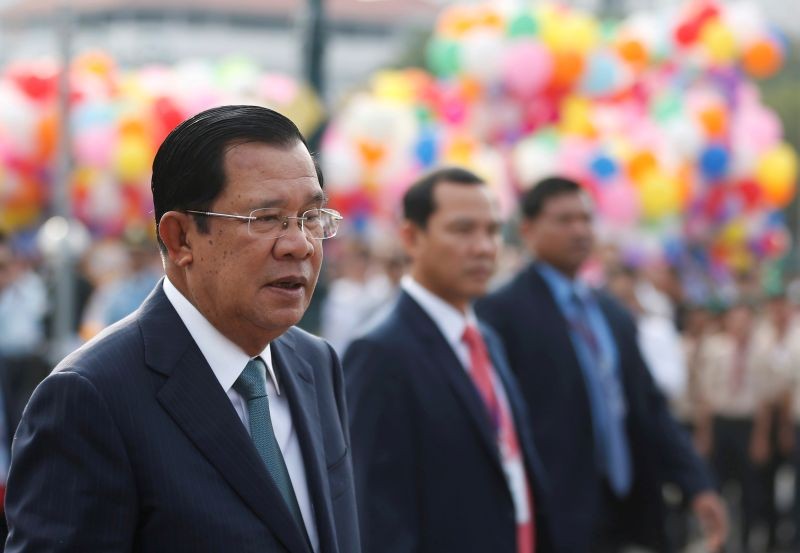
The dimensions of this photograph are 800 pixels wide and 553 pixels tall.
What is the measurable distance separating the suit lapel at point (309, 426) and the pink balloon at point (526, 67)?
14.5m

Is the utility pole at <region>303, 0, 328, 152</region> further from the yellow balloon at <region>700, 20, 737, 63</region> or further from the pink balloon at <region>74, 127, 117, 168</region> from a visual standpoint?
the yellow balloon at <region>700, 20, 737, 63</region>

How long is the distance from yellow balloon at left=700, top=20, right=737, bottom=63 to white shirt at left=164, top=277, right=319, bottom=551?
18.5m

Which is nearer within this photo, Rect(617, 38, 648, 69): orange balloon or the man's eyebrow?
the man's eyebrow

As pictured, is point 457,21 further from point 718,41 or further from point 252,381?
point 252,381

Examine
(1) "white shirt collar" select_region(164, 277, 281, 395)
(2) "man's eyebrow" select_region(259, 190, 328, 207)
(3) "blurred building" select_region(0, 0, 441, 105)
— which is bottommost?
(1) "white shirt collar" select_region(164, 277, 281, 395)

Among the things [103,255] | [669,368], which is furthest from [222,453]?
[103,255]

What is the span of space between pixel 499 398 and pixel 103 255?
11.5 m

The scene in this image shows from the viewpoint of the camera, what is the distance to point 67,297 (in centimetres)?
1073

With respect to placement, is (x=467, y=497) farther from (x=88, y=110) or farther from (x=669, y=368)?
(x=88, y=110)

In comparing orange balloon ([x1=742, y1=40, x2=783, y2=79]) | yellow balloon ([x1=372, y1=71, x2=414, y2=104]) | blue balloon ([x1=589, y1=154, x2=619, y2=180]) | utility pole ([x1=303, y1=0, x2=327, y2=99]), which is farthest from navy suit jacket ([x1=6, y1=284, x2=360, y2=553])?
orange balloon ([x1=742, y1=40, x2=783, y2=79])

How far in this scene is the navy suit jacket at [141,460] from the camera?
2.27m

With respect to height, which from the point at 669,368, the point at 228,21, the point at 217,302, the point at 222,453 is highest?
the point at 228,21

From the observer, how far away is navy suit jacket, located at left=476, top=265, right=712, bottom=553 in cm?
548

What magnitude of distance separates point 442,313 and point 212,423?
2.15m
